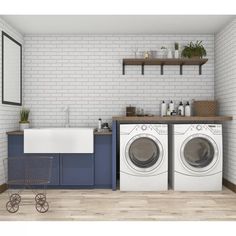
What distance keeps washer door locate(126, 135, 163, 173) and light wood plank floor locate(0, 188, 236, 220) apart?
400mm

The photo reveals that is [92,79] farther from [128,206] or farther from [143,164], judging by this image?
[128,206]

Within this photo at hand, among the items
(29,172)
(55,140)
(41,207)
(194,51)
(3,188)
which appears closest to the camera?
(41,207)

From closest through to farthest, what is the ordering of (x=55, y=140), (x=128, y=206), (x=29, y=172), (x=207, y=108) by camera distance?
(x=128, y=206) < (x=29, y=172) < (x=55, y=140) < (x=207, y=108)

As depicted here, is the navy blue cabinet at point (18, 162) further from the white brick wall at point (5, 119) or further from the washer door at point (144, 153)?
the washer door at point (144, 153)

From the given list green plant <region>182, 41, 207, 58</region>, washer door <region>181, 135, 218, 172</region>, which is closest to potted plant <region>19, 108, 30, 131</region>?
washer door <region>181, 135, 218, 172</region>

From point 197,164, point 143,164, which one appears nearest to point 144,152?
point 143,164

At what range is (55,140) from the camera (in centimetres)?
484

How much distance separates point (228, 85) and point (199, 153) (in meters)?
1.12

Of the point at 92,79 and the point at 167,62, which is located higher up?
the point at 167,62

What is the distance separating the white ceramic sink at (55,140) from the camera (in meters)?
4.84

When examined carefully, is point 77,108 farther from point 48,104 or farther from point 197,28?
point 197,28

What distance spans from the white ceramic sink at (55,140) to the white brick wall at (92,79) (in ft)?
3.09
